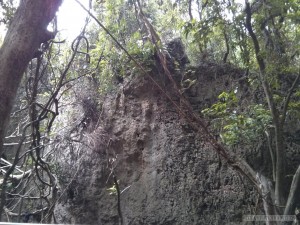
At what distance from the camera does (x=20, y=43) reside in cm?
208

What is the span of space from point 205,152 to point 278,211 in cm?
187

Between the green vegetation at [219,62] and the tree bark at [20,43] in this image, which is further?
the green vegetation at [219,62]

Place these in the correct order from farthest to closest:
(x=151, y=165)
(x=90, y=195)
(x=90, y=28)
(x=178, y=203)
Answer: (x=90, y=28) < (x=90, y=195) < (x=151, y=165) < (x=178, y=203)

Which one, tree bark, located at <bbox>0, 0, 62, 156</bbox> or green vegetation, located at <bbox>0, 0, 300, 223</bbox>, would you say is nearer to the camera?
tree bark, located at <bbox>0, 0, 62, 156</bbox>

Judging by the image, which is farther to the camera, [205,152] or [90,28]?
[90,28]

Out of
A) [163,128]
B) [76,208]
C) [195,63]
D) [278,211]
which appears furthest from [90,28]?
[278,211]

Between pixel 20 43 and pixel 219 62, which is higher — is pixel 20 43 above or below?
below

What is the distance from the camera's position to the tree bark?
1.96 metres

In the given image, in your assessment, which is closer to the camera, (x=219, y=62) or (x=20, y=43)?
(x=20, y=43)

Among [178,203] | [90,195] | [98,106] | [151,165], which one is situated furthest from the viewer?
[98,106]

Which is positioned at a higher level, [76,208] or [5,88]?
[5,88]

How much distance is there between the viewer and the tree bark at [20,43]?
1957 millimetres

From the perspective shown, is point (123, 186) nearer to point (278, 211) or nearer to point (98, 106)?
point (98, 106)

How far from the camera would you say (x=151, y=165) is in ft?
17.9
